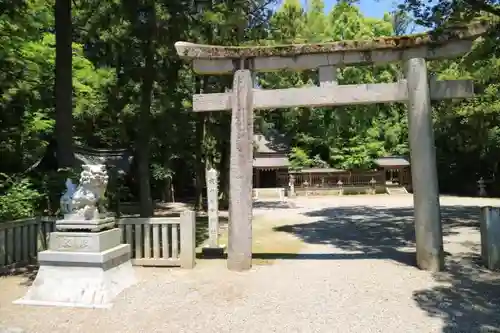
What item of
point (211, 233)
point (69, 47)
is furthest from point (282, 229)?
point (69, 47)

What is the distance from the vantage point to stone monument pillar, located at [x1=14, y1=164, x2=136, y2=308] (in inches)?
229

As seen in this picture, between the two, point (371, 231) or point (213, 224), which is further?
point (371, 231)

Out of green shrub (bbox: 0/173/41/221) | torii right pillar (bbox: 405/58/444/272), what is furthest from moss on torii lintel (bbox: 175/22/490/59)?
green shrub (bbox: 0/173/41/221)

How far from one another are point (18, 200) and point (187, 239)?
4.06 m

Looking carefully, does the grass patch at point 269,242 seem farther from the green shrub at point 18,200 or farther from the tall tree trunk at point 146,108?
the green shrub at point 18,200

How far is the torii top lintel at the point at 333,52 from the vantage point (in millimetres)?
7398

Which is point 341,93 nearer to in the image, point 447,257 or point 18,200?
Answer: point 447,257

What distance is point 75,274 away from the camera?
5953mm

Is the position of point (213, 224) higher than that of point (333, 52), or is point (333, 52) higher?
point (333, 52)

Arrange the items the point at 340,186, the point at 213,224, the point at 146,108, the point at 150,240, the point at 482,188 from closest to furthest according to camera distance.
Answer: the point at 150,240, the point at 213,224, the point at 146,108, the point at 482,188, the point at 340,186

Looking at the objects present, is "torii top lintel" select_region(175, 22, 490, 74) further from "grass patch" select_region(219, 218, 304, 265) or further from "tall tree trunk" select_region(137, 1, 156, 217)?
"tall tree trunk" select_region(137, 1, 156, 217)

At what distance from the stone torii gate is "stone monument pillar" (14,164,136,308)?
241cm

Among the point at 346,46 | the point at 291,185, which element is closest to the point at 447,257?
the point at 346,46

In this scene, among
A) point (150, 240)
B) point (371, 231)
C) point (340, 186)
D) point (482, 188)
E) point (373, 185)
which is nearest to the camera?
point (150, 240)
